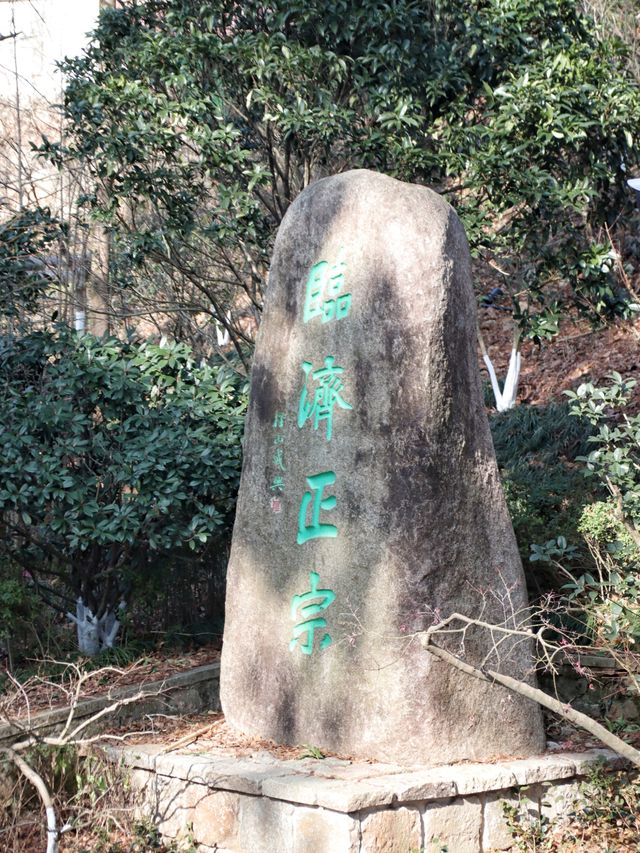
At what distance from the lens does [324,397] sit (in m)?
4.57

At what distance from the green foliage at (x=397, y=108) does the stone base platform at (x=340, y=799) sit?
3.26 metres

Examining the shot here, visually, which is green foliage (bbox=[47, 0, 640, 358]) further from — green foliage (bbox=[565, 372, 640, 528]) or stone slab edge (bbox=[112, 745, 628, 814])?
stone slab edge (bbox=[112, 745, 628, 814])

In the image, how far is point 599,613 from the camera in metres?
5.93

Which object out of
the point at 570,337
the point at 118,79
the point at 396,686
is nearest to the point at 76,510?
the point at 396,686

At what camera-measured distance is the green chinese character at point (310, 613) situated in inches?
→ 176

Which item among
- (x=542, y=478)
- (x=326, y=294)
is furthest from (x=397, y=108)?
(x=542, y=478)

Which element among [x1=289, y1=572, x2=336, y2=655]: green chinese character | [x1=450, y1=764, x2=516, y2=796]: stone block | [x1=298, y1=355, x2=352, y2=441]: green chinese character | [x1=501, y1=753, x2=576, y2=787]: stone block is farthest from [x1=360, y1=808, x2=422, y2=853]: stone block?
[x1=298, y1=355, x2=352, y2=441]: green chinese character

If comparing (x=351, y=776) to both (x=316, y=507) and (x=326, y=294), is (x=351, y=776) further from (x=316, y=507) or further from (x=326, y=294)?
(x=326, y=294)

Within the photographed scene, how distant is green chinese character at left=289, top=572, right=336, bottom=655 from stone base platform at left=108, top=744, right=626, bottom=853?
514 millimetres

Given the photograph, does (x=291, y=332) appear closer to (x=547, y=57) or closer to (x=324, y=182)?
(x=324, y=182)

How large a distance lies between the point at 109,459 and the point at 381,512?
7.12ft

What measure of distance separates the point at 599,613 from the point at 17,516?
12.3 feet

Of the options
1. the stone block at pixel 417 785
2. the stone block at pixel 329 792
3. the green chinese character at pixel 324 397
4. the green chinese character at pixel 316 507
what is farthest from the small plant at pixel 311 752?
the green chinese character at pixel 324 397

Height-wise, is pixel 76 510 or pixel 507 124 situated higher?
pixel 507 124
